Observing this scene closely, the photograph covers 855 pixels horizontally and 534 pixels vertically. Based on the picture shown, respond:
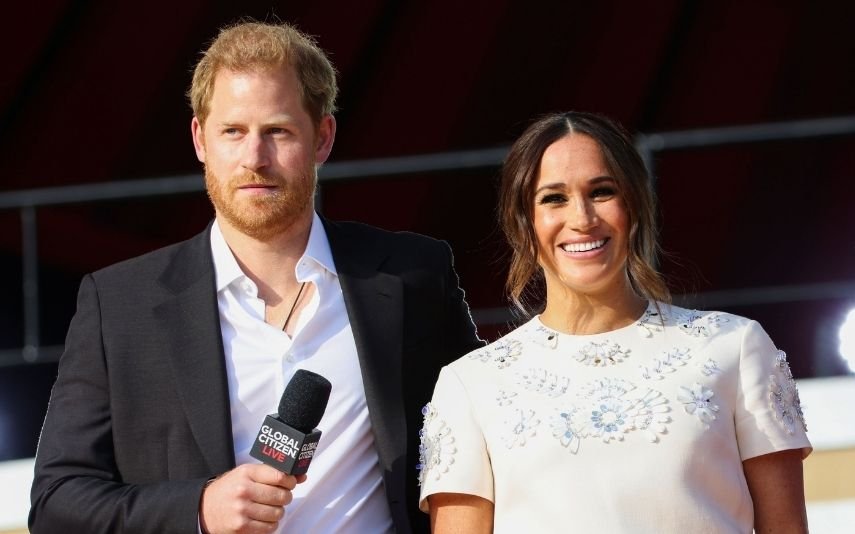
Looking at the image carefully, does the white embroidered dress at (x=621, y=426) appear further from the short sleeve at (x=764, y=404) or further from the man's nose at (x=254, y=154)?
the man's nose at (x=254, y=154)

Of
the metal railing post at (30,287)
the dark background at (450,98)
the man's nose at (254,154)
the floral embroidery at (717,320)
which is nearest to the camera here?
the floral embroidery at (717,320)

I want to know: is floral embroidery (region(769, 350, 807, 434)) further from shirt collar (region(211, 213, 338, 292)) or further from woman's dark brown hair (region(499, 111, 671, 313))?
shirt collar (region(211, 213, 338, 292))

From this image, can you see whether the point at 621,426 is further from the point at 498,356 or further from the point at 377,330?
the point at 377,330

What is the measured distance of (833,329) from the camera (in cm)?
338

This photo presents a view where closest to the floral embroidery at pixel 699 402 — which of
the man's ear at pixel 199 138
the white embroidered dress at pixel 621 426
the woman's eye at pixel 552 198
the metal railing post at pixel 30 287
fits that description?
the white embroidered dress at pixel 621 426

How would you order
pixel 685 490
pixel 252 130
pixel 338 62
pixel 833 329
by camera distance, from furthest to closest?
pixel 338 62 < pixel 833 329 < pixel 252 130 < pixel 685 490

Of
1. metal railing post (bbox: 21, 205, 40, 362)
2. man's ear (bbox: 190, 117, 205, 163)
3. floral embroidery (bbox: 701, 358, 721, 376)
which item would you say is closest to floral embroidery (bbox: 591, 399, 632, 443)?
floral embroidery (bbox: 701, 358, 721, 376)

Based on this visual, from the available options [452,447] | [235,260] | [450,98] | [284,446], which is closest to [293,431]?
[284,446]

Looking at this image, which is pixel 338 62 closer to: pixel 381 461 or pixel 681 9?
pixel 681 9

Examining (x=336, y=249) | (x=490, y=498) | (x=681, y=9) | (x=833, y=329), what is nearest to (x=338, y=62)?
(x=681, y=9)

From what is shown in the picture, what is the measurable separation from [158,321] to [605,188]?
706 mm

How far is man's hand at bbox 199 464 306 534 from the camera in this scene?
1744mm

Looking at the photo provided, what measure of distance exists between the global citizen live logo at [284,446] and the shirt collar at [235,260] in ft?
1.42

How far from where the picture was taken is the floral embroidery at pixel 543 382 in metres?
1.93
